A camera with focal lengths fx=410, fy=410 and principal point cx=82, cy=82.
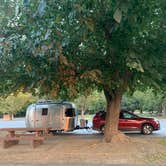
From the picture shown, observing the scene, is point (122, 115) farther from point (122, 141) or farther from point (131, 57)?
point (131, 57)

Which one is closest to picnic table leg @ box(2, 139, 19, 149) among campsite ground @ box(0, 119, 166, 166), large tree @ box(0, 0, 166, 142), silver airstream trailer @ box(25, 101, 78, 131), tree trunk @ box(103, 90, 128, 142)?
campsite ground @ box(0, 119, 166, 166)

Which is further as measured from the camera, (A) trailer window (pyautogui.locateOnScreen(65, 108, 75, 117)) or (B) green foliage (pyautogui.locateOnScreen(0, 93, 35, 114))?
(B) green foliage (pyautogui.locateOnScreen(0, 93, 35, 114))

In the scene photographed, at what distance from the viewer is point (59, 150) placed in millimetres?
15898

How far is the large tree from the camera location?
1081 cm

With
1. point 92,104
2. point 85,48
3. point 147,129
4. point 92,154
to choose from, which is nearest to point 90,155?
point 92,154

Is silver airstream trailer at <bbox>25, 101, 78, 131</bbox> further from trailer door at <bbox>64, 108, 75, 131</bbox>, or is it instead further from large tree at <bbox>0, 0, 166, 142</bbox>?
large tree at <bbox>0, 0, 166, 142</bbox>

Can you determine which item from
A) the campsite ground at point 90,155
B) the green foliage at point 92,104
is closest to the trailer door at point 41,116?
the campsite ground at point 90,155

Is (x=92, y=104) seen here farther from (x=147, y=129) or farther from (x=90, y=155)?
(x=90, y=155)

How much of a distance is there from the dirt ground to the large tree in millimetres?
1838

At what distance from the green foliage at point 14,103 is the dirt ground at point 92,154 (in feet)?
138

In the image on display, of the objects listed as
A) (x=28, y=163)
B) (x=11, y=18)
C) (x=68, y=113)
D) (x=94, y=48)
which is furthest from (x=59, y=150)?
(x=68, y=113)

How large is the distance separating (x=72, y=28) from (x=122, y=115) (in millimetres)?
15181

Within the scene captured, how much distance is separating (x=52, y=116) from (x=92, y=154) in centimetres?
1203

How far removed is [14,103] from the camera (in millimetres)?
59781
